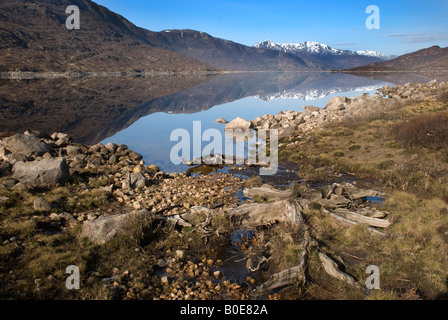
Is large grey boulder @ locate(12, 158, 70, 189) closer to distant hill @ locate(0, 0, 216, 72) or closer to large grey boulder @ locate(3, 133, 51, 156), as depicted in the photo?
large grey boulder @ locate(3, 133, 51, 156)

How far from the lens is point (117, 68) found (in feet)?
525

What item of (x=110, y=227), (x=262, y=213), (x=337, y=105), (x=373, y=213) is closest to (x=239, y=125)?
(x=337, y=105)

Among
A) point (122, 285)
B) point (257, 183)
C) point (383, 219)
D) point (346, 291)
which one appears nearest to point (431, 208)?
point (383, 219)

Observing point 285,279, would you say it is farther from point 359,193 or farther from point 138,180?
point 138,180

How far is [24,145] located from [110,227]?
9528 millimetres

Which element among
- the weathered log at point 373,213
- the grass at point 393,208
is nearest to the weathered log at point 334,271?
the grass at point 393,208

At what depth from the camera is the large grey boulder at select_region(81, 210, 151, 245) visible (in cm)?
742

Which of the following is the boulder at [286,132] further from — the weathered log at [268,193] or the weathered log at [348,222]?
the weathered log at [348,222]

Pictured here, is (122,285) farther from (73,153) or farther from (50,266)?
(73,153)

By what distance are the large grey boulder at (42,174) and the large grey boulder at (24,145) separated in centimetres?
336

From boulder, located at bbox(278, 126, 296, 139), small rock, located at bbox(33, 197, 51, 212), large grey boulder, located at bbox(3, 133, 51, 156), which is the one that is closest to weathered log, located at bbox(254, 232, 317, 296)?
small rock, located at bbox(33, 197, 51, 212)

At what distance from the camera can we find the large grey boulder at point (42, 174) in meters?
10.4
